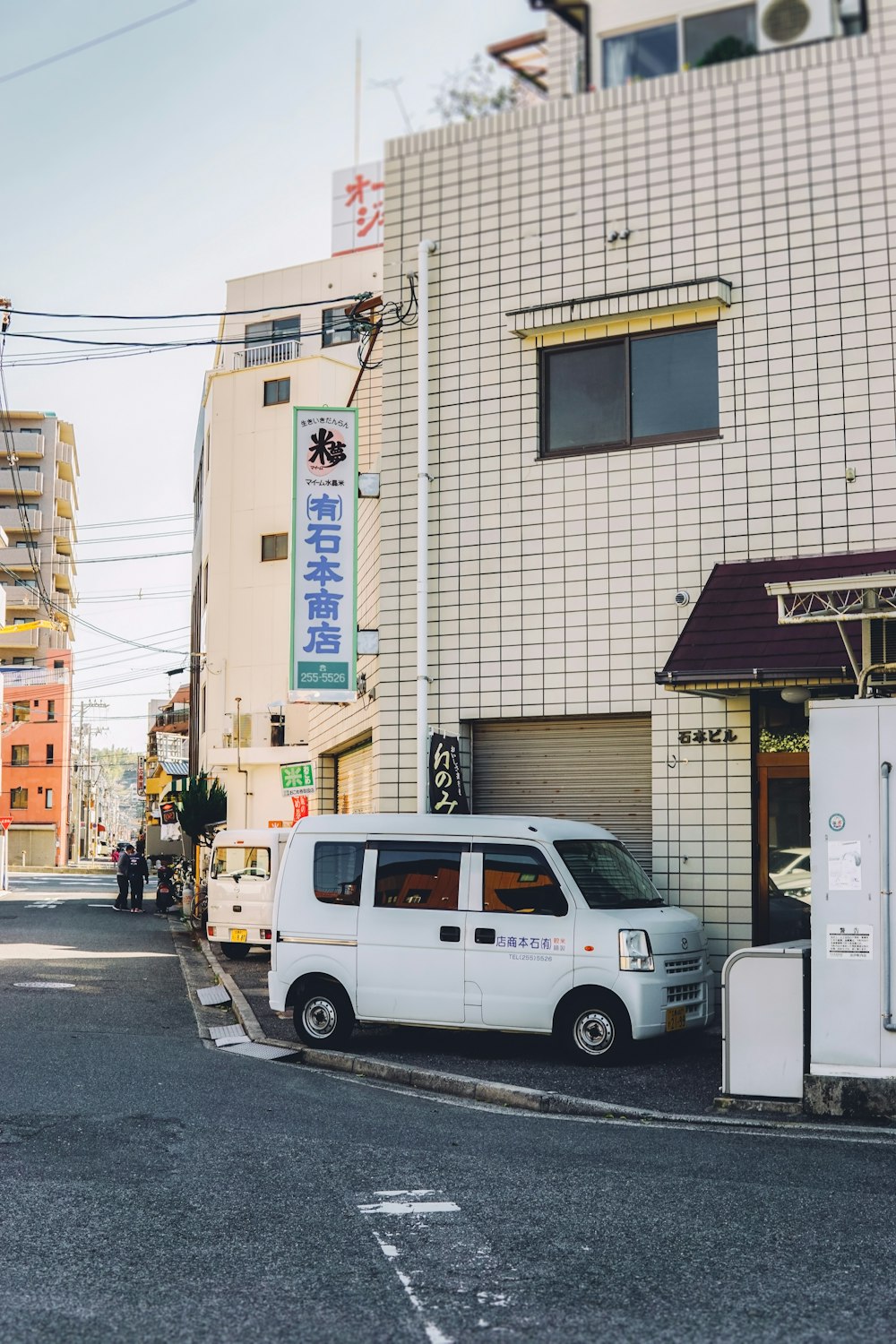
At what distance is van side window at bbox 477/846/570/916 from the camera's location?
11.8m

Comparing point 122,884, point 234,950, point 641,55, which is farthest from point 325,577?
point 122,884

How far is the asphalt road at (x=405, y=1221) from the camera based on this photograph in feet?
16.9

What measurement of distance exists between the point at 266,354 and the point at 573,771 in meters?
40.7

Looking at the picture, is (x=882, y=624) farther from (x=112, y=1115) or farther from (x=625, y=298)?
(x=112, y=1115)

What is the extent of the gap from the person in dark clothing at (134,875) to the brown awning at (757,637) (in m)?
28.4

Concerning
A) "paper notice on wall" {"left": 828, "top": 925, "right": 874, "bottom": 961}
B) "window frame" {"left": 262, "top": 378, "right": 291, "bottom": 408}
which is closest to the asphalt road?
"paper notice on wall" {"left": 828, "top": 925, "right": 874, "bottom": 961}

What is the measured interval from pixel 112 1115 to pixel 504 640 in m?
7.15

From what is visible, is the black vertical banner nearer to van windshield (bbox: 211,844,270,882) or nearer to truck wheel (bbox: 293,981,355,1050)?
truck wheel (bbox: 293,981,355,1050)

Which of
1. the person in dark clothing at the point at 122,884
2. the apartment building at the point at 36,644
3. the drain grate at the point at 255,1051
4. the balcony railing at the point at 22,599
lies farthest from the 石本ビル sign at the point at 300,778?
the balcony railing at the point at 22,599

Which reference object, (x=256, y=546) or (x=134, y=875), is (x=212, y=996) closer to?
(x=134, y=875)

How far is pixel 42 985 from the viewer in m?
18.0

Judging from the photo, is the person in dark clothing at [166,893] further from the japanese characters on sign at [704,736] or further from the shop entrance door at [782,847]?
the shop entrance door at [782,847]

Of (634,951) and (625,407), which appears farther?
(625,407)

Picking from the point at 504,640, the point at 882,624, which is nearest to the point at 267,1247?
the point at 882,624
